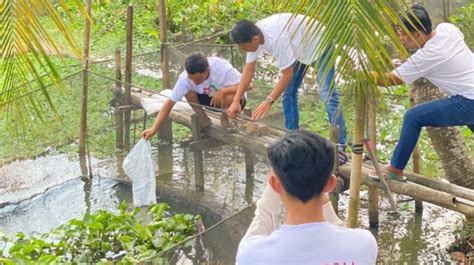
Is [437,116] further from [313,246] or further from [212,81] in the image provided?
[313,246]

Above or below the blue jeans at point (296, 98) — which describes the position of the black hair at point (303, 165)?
above

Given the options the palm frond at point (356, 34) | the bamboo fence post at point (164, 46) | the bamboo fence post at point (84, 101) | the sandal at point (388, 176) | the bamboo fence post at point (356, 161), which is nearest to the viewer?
the palm frond at point (356, 34)

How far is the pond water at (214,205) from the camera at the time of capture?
18.1ft

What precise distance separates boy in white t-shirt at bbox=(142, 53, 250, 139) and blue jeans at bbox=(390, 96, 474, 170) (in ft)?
5.11

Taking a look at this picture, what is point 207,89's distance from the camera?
6.36m

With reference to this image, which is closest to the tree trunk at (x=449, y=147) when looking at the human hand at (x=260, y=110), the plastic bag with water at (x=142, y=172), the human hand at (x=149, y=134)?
the human hand at (x=260, y=110)

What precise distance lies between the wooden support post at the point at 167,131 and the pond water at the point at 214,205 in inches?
3.4

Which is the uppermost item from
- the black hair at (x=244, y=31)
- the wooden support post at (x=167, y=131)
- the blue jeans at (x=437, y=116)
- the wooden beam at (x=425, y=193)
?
the black hair at (x=244, y=31)

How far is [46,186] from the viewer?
7.22 m

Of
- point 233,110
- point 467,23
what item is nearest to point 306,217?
point 233,110

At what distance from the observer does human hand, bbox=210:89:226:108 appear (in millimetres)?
6273

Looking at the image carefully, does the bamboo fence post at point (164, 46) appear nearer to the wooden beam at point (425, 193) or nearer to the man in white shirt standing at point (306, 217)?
the wooden beam at point (425, 193)

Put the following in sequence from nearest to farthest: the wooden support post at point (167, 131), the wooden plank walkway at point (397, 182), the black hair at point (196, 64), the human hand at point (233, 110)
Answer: the wooden plank walkway at point (397, 182)
the human hand at point (233, 110)
the black hair at point (196, 64)
the wooden support post at point (167, 131)

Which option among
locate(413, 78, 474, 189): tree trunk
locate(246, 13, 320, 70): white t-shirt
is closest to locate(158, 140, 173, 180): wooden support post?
locate(246, 13, 320, 70): white t-shirt
